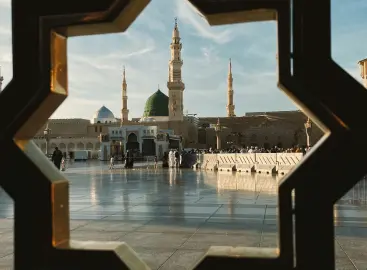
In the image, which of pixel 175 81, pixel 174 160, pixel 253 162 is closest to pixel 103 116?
pixel 175 81

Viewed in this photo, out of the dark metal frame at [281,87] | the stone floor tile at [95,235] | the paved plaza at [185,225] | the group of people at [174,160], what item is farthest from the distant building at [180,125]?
the dark metal frame at [281,87]

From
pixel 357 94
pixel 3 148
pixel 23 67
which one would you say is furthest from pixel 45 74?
pixel 357 94

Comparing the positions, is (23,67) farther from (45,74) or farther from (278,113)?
(278,113)

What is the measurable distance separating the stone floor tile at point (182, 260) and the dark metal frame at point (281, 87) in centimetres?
119

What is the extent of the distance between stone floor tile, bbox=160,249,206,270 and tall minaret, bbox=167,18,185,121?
176 feet

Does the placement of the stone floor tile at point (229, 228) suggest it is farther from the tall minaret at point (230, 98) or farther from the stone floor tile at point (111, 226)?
the tall minaret at point (230, 98)

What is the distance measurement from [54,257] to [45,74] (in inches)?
36.0

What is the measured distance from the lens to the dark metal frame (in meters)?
1.97

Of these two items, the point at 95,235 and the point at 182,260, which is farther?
the point at 95,235

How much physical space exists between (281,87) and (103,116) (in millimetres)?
73184

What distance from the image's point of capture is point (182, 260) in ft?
11.7

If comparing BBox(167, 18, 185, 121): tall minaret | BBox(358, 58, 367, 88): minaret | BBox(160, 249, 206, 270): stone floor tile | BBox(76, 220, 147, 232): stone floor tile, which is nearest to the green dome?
BBox(167, 18, 185, 121): tall minaret

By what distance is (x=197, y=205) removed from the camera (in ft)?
23.3

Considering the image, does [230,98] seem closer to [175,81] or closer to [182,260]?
[175,81]
